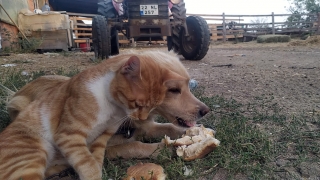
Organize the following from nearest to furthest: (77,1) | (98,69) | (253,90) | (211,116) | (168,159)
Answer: (168,159) < (98,69) < (211,116) < (253,90) < (77,1)

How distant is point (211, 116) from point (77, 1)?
57.0 feet

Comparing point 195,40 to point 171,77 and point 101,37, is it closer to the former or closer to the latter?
point 101,37

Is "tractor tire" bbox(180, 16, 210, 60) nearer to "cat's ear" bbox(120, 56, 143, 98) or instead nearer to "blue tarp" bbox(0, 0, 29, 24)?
"blue tarp" bbox(0, 0, 29, 24)

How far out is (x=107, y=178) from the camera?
1953 mm

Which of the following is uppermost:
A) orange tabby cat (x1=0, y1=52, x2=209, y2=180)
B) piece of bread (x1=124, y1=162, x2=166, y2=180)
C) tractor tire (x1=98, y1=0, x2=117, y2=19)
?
tractor tire (x1=98, y1=0, x2=117, y2=19)

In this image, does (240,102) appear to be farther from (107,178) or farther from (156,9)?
(156,9)

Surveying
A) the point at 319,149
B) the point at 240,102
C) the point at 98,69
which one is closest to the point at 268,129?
the point at 319,149

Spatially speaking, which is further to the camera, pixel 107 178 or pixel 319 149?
pixel 319 149

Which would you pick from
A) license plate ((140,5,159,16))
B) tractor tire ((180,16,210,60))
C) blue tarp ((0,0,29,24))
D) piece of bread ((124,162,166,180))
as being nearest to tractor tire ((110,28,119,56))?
license plate ((140,5,159,16))

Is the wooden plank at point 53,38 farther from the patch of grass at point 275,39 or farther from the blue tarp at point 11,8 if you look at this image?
the patch of grass at point 275,39

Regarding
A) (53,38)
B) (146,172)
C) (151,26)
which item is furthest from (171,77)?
(53,38)

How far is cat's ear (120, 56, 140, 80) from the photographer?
199cm

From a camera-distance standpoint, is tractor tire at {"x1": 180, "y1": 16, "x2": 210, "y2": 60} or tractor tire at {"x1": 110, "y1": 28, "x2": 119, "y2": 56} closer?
tractor tire at {"x1": 180, "y1": 16, "x2": 210, "y2": 60}

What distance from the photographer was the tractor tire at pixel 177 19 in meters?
8.66
